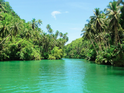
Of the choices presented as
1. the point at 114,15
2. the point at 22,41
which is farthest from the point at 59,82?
the point at 22,41

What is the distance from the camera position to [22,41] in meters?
53.1

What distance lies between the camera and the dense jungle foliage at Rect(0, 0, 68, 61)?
4336 centimetres

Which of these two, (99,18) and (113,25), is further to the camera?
(99,18)

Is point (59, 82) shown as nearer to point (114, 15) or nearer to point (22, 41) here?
point (114, 15)

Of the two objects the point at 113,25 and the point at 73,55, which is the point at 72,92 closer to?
the point at 113,25

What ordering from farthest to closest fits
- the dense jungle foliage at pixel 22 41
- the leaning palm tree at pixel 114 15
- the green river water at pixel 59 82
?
the dense jungle foliage at pixel 22 41
the leaning palm tree at pixel 114 15
the green river water at pixel 59 82

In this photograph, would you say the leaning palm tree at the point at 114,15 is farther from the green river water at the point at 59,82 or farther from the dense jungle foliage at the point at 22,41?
the dense jungle foliage at the point at 22,41

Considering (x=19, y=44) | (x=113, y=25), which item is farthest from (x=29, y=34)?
(x=113, y=25)

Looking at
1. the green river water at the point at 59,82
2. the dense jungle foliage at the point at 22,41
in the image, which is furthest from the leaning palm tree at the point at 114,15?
the dense jungle foliage at the point at 22,41

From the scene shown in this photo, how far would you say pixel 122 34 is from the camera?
33.8 meters

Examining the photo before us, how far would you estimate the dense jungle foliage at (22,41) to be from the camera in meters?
43.4

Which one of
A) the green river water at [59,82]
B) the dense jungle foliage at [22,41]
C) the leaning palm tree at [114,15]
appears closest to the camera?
the green river water at [59,82]

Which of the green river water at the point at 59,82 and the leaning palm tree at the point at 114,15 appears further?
the leaning palm tree at the point at 114,15

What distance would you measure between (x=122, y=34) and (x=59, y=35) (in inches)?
2419
